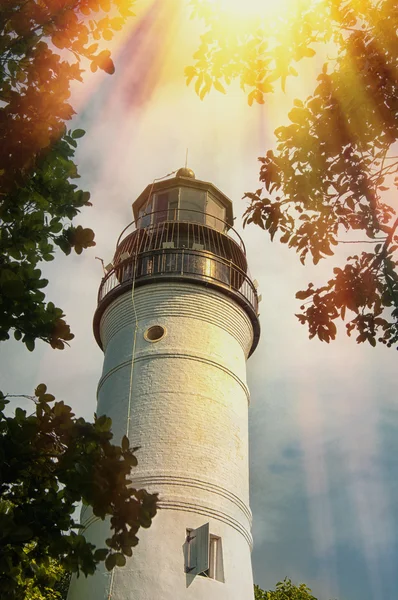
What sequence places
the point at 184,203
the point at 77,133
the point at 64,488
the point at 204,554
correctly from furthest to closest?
the point at 184,203, the point at 204,554, the point at 77,133, the point at 64,488

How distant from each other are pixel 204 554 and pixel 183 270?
7680 mm

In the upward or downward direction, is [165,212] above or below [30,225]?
above

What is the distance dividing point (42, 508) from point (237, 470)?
33.1 ft

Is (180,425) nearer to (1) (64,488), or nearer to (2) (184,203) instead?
(2) (184,203)

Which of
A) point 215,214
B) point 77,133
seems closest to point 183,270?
point 215,214

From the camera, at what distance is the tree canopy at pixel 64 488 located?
198 inches

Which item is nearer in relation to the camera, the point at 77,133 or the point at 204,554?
the point at 77,133

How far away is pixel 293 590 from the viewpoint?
79.5 feet

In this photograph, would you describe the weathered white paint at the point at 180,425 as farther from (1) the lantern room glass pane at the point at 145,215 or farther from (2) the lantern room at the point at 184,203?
(2) the lantern room at the point at 184,203

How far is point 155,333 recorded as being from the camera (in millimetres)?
16484

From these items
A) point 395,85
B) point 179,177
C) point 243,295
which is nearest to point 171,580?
point 243,295

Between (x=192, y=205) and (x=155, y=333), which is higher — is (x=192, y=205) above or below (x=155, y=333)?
above

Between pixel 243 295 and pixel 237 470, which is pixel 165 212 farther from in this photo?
pixel 237 470

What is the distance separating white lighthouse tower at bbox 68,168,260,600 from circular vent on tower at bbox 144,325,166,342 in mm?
34
